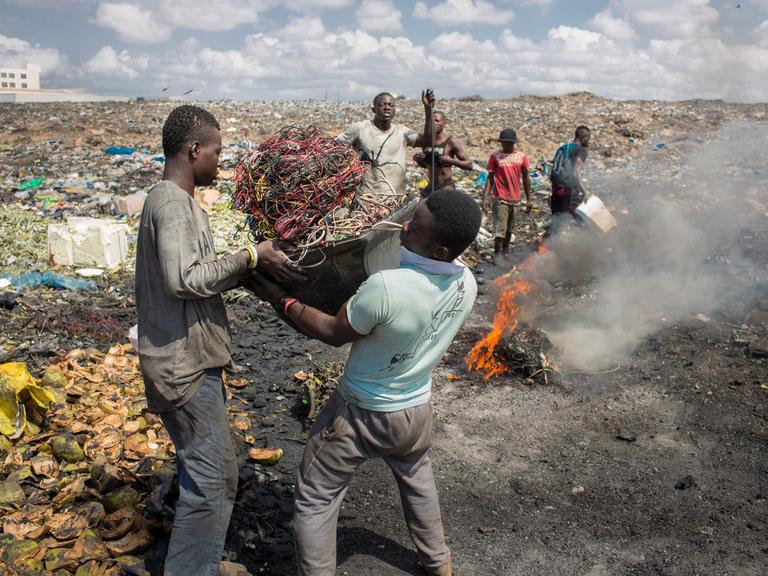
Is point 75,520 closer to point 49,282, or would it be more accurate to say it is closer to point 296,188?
point 296,188

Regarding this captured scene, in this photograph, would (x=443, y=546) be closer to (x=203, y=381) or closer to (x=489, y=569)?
(x=489, y=569)

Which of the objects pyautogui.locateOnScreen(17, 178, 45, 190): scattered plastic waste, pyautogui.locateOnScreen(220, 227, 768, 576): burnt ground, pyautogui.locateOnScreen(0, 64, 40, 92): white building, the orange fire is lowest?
pyautogui.locateOnScreen(220, 227, 768, 576): burnt ground

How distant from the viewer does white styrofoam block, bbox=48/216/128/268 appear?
7699mm

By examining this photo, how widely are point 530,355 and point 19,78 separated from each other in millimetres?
98984

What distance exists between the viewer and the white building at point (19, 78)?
3241 inches

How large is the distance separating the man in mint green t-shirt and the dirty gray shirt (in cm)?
28

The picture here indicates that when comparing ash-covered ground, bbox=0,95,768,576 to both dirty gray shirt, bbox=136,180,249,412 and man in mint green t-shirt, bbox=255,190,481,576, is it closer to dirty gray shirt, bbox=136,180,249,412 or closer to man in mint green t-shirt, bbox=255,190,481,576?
man in mint green t-shirt, bbox=255,190,481,576

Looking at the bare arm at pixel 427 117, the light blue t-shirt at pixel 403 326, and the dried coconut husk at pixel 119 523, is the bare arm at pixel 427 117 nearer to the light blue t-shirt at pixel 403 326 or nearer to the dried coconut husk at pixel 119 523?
the light blue t-shirt at pixel 403 326

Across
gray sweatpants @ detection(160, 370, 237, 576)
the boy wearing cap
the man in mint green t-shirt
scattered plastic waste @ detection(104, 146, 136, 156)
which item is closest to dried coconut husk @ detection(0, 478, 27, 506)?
gray sweatpants @ detection(160, 370, 237, 576)

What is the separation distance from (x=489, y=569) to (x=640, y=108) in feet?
78.4

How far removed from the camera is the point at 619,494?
3707 millimetres

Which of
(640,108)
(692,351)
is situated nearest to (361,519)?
(692,351)

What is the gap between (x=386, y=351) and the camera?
239cm

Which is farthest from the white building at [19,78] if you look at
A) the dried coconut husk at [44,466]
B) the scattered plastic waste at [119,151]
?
the dried coconut husk at [44,466]
